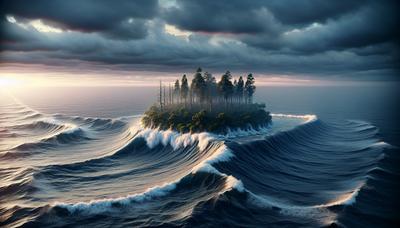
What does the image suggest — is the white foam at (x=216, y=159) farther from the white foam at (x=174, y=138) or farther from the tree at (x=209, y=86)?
the tree at (x=209, y=86)

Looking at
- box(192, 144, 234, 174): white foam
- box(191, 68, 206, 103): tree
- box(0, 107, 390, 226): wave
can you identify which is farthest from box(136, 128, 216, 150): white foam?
box(191, 68, 206, 103): tree

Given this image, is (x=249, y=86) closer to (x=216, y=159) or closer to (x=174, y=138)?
(x=174, y=138)

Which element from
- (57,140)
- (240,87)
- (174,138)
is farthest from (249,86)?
(57,140)

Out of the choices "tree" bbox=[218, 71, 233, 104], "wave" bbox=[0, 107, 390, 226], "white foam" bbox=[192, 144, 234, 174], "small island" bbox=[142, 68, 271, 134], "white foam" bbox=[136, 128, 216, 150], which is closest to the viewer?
"wave" bbox=[0, 107, 390, 226]

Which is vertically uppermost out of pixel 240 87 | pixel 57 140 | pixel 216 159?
pixel 240 87

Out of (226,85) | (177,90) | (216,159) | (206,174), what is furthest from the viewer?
(177,90)

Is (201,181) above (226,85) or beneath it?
beneath

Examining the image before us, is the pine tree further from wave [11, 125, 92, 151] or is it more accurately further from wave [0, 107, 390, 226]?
wave [11, 125, 92, 151]

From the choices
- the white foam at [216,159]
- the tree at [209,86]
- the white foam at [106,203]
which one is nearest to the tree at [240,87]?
the tree at [209,86]

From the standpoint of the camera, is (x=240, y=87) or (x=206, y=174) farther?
(x=240, y=87)
